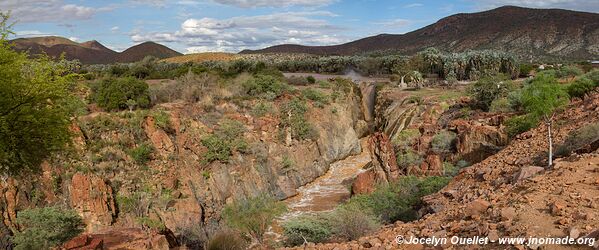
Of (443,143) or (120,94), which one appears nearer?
(443,143)

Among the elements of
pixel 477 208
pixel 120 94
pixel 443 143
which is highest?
pixel 120 94

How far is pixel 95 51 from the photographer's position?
113 meters

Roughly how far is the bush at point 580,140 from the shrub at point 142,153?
662 inches

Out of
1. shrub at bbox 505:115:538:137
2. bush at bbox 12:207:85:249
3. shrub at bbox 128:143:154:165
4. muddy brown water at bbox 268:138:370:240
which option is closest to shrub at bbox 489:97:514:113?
shrub at bbox 505:115:538:137

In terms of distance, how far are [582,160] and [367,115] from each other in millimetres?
35425

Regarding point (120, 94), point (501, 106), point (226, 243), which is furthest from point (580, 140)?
point (120, 94)

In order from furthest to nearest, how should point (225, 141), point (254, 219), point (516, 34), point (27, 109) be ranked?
point (516, 34) < point (225, 141) < point (254, 219) < point (27, 109)

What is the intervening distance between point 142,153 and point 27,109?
11.0 meters

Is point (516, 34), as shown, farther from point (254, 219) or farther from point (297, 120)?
point (254, 219)

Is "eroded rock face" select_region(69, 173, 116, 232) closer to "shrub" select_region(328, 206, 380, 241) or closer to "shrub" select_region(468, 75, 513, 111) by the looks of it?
"shrub" select_region(328, 206, 380, 241)

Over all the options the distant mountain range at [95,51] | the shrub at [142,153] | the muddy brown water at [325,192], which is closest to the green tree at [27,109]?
the shrub at [142,153]

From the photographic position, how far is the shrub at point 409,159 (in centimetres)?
1961

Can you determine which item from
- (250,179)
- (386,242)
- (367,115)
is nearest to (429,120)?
(250,179)

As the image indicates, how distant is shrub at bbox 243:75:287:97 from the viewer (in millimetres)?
32047
